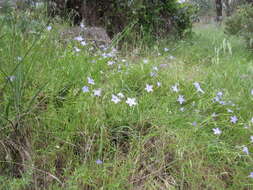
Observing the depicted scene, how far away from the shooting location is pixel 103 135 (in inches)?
55.2

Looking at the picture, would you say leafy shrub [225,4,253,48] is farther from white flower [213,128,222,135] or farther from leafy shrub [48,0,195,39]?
white flower [213,128,222,135]

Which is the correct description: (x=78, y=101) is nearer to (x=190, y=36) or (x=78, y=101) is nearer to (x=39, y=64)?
(x=39, y=64)

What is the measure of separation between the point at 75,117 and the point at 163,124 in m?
0.49

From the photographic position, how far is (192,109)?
1.77m

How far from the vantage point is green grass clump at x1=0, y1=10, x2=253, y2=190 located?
4.08ft

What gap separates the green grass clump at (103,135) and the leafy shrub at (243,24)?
248 cm

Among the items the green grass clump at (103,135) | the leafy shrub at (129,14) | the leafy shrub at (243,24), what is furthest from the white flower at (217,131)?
the leafy shrub at (243,24)

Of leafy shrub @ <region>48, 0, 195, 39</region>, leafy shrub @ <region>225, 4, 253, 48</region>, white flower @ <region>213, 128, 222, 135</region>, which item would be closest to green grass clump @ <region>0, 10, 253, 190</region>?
white flower @ <region>213, 128, 222, 135</region>

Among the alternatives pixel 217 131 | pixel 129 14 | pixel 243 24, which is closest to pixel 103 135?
pixel 217 131

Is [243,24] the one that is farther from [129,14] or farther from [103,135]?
[103,135]

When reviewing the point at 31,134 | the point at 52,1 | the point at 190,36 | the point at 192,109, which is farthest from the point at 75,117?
the point at 190,36

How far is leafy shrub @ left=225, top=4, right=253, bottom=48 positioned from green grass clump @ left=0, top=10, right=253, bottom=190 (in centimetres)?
248

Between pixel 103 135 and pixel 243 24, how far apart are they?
3.59 m

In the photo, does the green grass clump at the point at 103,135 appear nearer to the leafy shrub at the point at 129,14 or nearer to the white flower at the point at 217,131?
the white flower at the point at 217,131
